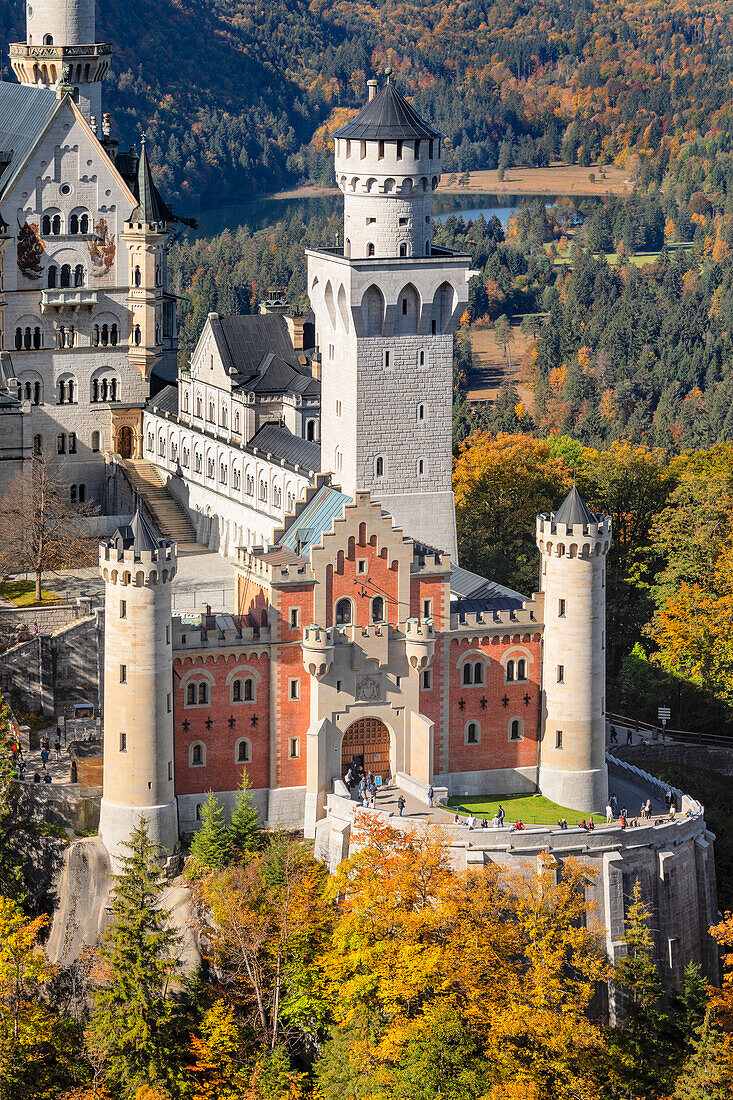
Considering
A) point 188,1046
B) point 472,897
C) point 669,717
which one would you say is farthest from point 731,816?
point 188,1046

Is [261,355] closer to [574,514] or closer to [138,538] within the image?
[574,514]

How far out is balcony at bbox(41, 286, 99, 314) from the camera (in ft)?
421

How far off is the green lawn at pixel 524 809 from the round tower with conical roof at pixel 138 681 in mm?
11777

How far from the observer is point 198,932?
8456 cm

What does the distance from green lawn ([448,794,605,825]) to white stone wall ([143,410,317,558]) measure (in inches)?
908

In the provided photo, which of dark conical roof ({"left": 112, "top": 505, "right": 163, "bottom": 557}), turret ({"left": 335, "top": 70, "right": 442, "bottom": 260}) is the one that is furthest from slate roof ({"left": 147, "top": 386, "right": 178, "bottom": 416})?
dark conical roof ({"left": 112, "top": 505, "right": 163, "bottom": 557})

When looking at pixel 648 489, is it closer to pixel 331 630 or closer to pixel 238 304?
pixel 331 630

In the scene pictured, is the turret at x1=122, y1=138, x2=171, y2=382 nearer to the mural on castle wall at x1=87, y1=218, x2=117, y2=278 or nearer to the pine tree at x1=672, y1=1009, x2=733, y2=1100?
the mural on castle wall at x1=87, y1=218, x2=117, y2=278

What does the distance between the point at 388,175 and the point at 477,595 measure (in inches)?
708

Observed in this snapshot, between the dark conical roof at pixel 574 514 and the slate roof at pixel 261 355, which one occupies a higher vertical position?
the slate roof at pixel 261 355

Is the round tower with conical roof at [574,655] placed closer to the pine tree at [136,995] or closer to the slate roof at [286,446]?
the pine tree at [136,995]

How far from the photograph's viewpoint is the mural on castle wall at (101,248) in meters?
130

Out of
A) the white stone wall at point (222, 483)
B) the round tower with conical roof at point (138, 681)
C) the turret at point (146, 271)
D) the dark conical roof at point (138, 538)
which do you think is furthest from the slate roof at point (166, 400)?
the round tower with conical roof at point (138, 681)

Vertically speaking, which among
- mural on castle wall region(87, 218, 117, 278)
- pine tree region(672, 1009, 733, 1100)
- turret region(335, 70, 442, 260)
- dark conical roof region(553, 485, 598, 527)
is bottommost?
pine tree region(672, 1009, 733, 1100)
